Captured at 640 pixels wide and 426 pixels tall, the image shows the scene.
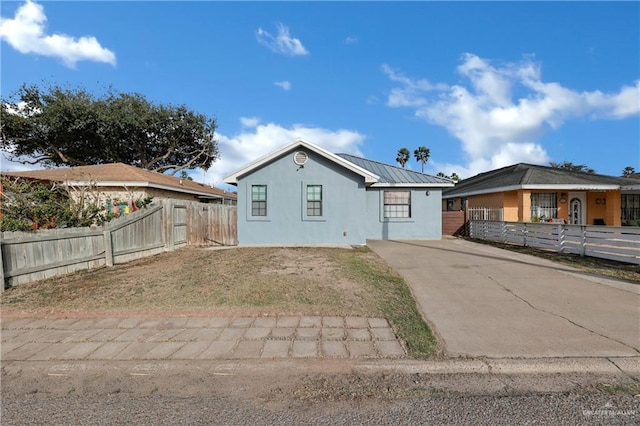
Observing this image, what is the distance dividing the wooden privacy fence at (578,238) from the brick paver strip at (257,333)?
10.5 meters

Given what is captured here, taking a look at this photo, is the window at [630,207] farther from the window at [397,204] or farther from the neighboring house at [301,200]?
the neighboring house at [301,200]

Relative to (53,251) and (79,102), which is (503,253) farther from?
(79,102)

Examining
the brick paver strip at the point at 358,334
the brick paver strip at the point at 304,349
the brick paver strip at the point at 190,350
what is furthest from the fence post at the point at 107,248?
the brick paver strip at the point at 358,334

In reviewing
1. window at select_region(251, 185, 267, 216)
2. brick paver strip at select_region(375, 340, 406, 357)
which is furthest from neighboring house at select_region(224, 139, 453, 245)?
brick paver strip at select_region(375, 340, 406, 357)

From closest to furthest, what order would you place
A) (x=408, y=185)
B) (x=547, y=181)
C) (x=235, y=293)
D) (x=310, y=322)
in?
(x=310, y=322) < (x=235, y=293) < (x=408, y=185) < (x=547, y=181)

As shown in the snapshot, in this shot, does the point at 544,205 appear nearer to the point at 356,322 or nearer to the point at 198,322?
the point at 356,322

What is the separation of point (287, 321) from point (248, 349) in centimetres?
100

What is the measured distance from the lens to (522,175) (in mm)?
20266

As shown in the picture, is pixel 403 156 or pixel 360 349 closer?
pixel 360 349

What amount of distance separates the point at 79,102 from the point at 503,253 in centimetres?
3001

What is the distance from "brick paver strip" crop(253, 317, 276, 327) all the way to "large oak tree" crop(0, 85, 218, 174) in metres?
27.5

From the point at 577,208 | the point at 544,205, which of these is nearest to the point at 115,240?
the point at 544,205

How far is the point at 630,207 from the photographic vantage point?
22.8 metres

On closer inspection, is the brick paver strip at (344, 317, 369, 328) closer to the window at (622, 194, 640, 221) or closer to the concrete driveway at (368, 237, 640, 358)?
the concrete driveway at (368, 237, 640, 358)
